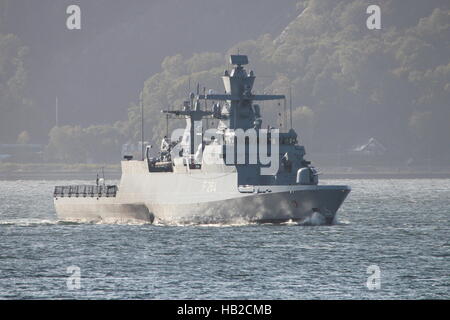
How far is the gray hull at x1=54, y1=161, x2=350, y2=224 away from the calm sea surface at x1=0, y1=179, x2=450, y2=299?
0.87 metres

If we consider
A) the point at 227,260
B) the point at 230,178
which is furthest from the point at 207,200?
the point at 227,260

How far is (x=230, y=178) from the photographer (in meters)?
77.1

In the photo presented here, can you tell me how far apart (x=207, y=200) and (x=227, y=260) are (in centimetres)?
1563

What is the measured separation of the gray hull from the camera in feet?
249

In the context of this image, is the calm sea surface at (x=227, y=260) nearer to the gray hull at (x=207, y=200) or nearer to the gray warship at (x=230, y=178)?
the gray hull at (x=207, y=200)

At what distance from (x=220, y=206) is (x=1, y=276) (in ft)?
69.8

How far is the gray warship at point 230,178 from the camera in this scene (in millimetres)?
76250

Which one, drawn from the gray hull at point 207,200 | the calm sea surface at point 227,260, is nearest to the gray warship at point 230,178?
the gray hull at point 207,200

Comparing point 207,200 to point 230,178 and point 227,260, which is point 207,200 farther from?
point 227,260

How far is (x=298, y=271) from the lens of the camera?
5900cm

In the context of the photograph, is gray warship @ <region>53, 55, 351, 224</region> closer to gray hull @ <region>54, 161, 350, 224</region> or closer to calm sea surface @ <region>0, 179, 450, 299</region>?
gray hull @ <region>54, 161, 350, 224</region>

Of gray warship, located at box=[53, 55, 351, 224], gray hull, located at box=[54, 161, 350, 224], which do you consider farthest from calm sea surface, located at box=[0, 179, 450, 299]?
gray warship, located at box=[53, 55, 351, 224]
